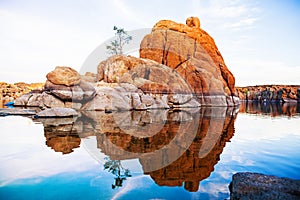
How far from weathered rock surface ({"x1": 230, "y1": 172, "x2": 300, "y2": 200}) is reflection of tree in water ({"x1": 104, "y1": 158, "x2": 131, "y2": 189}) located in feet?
5.64

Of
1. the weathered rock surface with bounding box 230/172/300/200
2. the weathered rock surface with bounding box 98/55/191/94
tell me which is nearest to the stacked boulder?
the weathered rock surface with bounding box 98/55/191/94

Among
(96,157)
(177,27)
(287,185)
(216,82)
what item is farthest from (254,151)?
(177,27)

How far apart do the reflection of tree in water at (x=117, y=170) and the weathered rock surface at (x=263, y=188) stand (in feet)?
5.64

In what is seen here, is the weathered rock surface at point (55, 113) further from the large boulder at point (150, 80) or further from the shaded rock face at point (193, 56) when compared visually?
the shaded rock face at point (193, 56)

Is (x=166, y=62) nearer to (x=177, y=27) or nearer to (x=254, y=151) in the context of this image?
(x=177, y=27)

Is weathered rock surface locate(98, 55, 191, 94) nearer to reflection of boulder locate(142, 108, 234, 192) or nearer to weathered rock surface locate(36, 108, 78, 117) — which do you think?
weathered rock surface locate(36, 108, 78, 117)

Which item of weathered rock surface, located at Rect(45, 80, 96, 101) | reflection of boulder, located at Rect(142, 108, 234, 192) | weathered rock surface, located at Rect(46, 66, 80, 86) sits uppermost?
weathered rock surface, located at Rect(46, 66, 80, 86)

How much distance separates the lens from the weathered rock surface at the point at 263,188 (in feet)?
7.89

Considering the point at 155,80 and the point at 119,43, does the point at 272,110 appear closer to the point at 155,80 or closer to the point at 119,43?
the point at 155,80

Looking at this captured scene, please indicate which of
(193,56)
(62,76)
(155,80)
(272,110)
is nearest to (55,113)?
(62,76)

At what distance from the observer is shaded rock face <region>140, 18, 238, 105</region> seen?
32406 mm

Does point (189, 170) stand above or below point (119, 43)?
below

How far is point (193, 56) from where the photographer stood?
119ft

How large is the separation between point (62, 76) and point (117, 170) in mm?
15378
